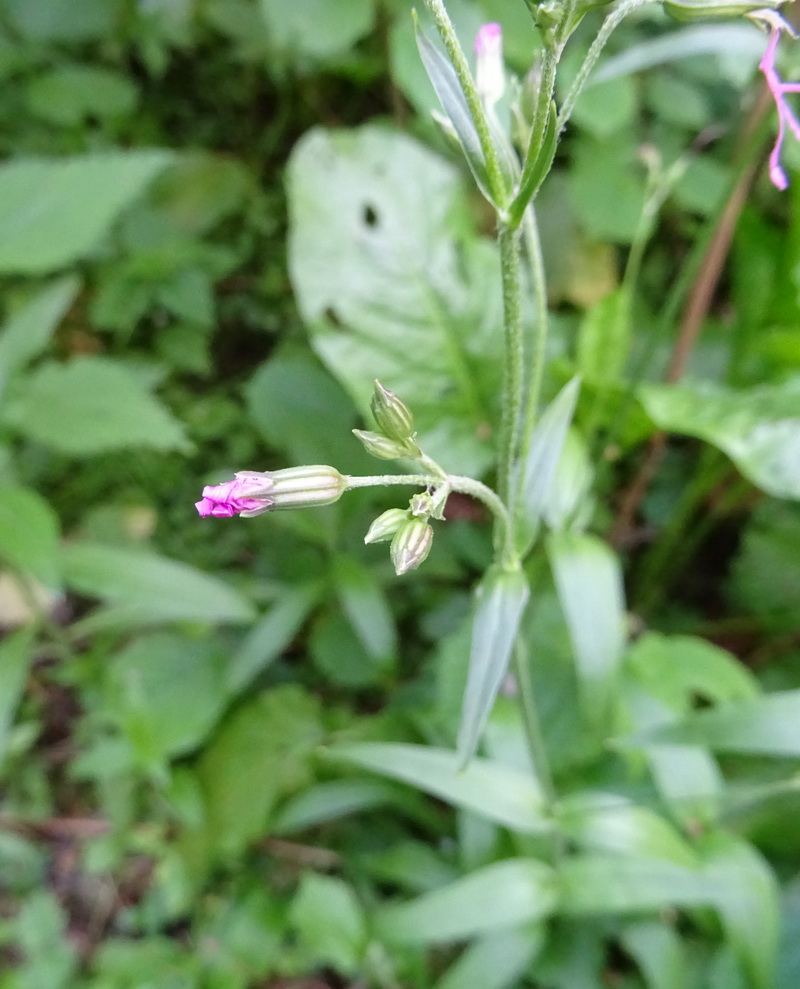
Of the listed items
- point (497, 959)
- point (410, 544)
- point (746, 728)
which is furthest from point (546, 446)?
point (497, 959)

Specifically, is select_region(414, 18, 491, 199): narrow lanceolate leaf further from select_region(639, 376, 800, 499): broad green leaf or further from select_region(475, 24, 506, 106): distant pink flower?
select_region(639, 376, 800, 499): broad green leaf

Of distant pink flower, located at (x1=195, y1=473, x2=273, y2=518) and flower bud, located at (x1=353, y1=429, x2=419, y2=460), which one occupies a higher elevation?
flower bud, located at (x1=353, y1=429, x2=419, y2=460)

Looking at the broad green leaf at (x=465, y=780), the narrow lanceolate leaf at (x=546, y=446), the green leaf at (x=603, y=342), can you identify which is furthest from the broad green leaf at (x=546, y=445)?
the green leaf at (x=603, y=342)

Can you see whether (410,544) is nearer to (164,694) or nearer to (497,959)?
(497,959)

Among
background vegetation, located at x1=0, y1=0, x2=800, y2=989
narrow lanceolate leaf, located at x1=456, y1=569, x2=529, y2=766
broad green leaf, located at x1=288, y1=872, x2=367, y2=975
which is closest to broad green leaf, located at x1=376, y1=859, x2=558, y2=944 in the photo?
background vegetation, located at x1=0, y1=0, x2=800, y2=989

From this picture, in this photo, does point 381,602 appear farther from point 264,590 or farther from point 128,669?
point 128,669
